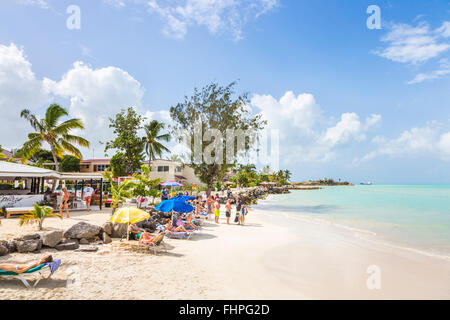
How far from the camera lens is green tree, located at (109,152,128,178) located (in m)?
35.0

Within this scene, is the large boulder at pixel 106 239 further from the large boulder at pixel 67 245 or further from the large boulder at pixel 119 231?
the large boulder at pixel 67 245

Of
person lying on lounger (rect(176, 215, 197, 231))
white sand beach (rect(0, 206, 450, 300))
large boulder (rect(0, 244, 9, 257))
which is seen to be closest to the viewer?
white sand beach (rect(0, 206, 450, 300))

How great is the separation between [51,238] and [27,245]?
2.07 feet

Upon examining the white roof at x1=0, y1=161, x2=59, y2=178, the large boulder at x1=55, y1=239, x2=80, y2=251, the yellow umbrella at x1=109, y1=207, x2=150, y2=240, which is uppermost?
the white roof at x1=0, y1=161, x2=59, y2=178

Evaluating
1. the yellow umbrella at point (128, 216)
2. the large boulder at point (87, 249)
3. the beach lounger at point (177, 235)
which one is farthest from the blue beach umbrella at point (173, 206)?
the large boulder at point (87, 249)

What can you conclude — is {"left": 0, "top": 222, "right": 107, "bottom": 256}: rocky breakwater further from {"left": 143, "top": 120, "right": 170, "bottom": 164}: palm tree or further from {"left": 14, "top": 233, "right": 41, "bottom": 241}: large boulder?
{"left": 143, "top": 120, "right": 170, "bottom": 164}: palm tree

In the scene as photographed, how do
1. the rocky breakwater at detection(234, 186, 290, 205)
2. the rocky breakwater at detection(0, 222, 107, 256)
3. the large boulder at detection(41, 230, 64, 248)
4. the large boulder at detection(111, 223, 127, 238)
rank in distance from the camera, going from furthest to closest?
1. the rocky breakwater at detection(234, 186, 290, 205)
2. the large boulder at detection(111, 223, 127, 238)
3. the large boulder at detection(41, 230, 64, 248)
4. the rocky breakwater at detection(0, 222, 107, 256)

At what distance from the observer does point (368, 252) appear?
10.4m

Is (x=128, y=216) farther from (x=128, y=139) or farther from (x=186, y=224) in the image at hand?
(x=128, y=139)

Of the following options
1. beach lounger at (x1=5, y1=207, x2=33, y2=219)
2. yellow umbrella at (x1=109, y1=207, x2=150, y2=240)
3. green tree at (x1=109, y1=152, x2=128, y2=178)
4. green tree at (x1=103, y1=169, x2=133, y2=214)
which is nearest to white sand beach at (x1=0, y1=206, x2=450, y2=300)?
yellow umbrella at (x1=109, y1=207, x2=150, y2=240)

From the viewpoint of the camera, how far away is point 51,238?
328 inches

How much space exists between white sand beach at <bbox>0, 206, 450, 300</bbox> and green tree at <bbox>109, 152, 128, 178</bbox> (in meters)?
24.2
